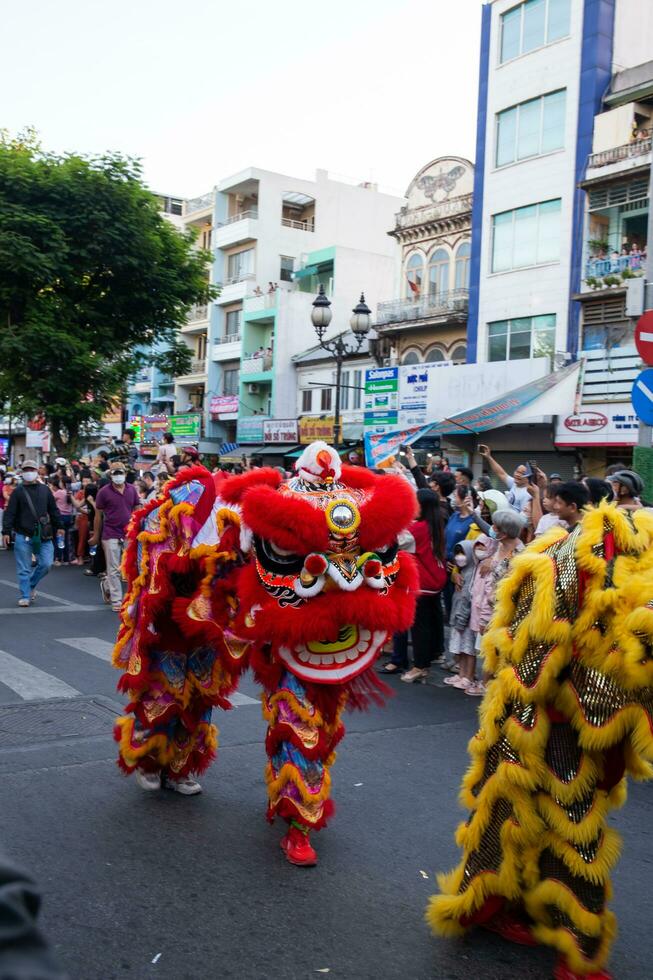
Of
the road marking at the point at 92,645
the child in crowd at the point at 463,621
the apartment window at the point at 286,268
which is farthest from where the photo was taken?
the apartment window at the point at 286,268

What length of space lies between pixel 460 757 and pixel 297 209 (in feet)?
125

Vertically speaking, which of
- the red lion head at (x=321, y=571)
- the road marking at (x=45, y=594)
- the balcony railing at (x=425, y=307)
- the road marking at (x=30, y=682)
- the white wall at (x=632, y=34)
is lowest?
the road marking at (x=45, y=594)

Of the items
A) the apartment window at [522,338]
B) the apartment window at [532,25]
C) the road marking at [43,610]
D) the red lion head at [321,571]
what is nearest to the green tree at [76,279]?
the apartment window at [522,338]

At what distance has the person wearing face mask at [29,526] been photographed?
1121 cm

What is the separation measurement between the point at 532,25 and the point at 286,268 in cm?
1807

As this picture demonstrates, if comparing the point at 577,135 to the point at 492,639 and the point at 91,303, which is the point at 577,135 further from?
the point at 492,639

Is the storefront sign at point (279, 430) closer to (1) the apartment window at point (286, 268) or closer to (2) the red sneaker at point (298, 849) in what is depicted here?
(1) the apartment window at point (286, 268)

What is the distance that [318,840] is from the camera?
4.27 m

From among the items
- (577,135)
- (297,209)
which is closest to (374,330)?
(577,135)

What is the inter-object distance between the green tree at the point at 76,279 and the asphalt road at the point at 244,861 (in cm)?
1676

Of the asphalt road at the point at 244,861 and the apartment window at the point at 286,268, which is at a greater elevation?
the apartment window at the point at 286,268

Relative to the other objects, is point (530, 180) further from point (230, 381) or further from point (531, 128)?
point (230, 381)

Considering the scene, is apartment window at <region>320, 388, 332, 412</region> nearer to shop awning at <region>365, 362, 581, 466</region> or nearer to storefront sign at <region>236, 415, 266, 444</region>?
storefront sign at <region>236, 415, 266, 444</region>

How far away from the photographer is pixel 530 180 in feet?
77.0
